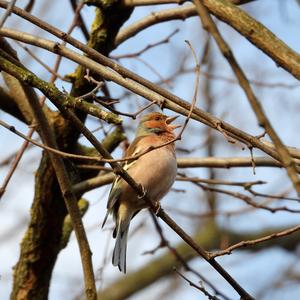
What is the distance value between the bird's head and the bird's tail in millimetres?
849

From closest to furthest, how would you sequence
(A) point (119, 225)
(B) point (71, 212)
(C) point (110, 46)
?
(B) point (71, 212)
(C) point (110, 46)
(A) point (119, 225)

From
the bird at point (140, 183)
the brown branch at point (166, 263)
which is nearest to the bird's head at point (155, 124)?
the bird at point (140, 183)

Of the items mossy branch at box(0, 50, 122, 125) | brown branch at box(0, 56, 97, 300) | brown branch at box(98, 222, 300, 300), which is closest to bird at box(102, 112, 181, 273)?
brown branch at box(0, 56, 97, 300)

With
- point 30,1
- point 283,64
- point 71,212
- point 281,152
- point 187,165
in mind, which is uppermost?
point 30,1

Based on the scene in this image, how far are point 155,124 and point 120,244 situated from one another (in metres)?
1.23

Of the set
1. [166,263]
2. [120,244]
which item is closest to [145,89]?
[120,244]

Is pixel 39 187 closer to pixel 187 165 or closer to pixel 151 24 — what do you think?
pixel 187 165

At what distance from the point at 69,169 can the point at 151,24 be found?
124cm

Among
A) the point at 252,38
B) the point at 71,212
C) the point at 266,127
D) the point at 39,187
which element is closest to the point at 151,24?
the point at 39,187

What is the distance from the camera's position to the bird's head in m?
5.70

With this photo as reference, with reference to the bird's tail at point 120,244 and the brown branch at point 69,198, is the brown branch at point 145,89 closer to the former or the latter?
the brown branch at point 69,198

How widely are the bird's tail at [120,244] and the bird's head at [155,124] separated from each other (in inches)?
33.4

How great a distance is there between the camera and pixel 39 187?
487 cm

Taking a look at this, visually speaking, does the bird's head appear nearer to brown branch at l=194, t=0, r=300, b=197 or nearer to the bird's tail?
the bird's tail
